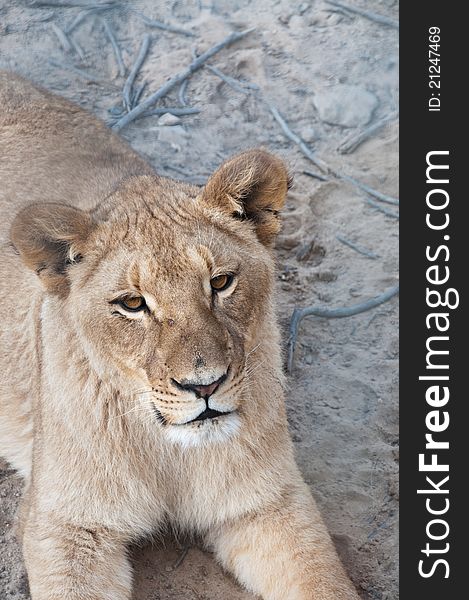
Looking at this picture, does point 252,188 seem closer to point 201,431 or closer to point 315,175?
point 201,431

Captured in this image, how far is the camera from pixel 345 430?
3223mm

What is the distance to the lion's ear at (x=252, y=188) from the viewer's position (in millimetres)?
2400

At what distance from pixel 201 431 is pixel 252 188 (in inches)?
25.2

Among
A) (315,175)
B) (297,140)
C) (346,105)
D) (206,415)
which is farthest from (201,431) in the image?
(346,105)

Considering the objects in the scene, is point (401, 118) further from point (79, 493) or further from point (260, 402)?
point (79, 493)

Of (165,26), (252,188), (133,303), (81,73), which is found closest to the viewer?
(133,303)

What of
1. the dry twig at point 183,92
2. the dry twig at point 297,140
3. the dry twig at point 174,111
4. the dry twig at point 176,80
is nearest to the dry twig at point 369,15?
the dry twig at point 176,80

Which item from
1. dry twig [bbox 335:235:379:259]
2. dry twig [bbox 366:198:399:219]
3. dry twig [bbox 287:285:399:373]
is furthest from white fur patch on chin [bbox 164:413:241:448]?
dry twig [bbox 366:198:399:219]

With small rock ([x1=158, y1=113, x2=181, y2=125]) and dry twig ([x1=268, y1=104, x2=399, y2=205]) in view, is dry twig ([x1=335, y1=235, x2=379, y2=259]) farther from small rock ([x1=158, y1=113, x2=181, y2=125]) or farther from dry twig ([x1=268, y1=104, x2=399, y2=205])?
small rock ([x1=158, y1=113, x2=181, y2=125])

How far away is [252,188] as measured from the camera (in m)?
2.45

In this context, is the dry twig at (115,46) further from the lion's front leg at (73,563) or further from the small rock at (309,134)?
the lion's front leg at (73,563)

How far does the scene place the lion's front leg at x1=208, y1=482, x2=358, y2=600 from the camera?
247 cm

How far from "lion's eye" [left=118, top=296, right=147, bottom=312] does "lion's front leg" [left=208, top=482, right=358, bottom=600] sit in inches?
29.3

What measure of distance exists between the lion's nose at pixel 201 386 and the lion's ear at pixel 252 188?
500mm
